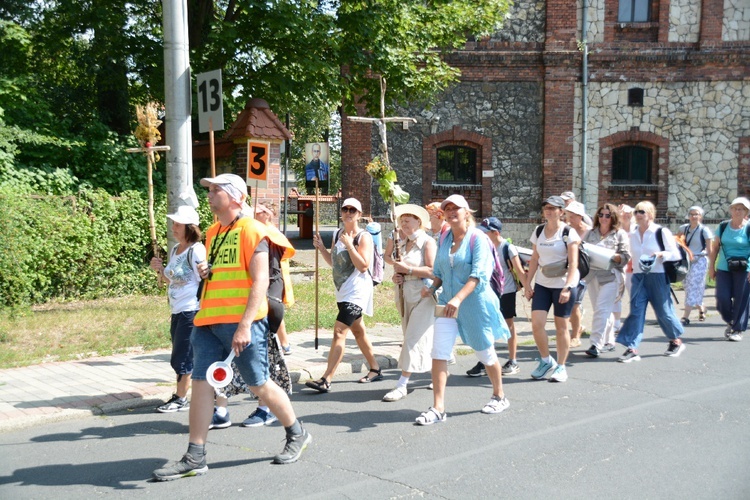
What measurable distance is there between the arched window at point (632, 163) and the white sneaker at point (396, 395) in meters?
17.2

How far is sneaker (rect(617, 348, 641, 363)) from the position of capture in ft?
30.2

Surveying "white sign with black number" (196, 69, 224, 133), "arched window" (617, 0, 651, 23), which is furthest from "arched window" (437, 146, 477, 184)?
"white sign with black number" (196, 69, 224, 133)

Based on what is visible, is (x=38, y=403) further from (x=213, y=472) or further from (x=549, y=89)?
(x=549, y=89)

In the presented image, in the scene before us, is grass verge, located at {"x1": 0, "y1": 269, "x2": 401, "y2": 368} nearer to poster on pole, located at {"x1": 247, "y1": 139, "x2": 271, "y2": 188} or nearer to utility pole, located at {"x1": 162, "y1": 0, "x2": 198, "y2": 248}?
utility pole, located at {"x1": 162, "y1": 0, "x2": 198, "y2": 248}

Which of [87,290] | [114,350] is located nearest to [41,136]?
[87,290]

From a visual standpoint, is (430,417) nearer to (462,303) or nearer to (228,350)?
(462,303)

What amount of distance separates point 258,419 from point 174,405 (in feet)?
3.14

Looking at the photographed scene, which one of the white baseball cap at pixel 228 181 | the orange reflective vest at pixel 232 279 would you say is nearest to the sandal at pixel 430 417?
the orange reflective vest at pixel 232 279

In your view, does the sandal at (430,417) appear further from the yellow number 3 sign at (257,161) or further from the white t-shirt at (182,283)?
the yellow number 3 sign at (257,161)

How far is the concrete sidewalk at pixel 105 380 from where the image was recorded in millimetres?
6752

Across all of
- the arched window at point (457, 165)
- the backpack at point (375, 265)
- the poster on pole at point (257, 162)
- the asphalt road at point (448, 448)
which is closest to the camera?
the asphalt road at point (448, 448)

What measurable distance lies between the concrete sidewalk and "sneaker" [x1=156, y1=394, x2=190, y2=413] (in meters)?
0.24

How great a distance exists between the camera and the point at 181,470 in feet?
16.6

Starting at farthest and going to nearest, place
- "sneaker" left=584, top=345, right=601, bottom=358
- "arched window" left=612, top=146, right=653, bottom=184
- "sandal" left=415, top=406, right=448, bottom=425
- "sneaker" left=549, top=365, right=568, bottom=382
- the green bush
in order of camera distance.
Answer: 1. "arched window" left=612, top=146, right=653, bottom=184
2. the green bush
3. "sneaker" left=584, top=345, right=601, bottom=358
4. "sneaker" left=549, top=365, right=568, bottom=382
5. "sandal" left=415, top=406, right=448, bottom=425
